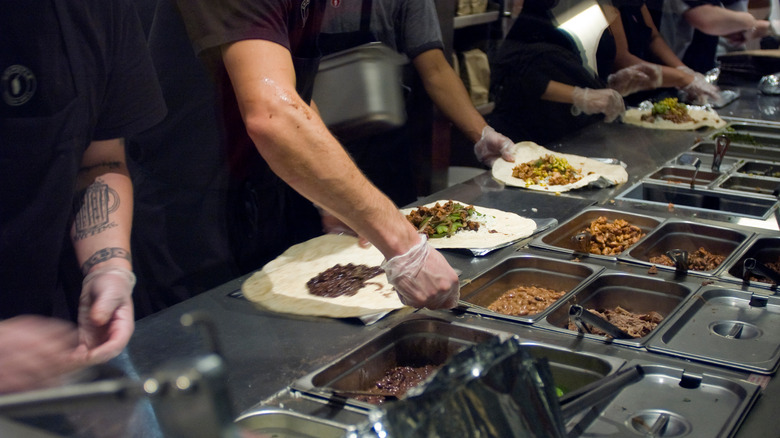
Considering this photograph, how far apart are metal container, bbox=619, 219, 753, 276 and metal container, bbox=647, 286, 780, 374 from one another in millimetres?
358

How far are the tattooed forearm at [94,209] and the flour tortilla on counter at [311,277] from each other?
1.20 ft

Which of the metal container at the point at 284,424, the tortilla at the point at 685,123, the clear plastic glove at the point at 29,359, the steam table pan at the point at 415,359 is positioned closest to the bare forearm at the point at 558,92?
the tortilla at the point at 685,123

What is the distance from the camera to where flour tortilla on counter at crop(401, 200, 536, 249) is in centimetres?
198

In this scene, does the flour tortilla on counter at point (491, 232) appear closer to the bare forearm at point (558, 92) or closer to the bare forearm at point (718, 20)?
the bare forearm at point (558, 92)

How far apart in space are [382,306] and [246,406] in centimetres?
48

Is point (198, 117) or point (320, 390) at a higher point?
point (198, 117)

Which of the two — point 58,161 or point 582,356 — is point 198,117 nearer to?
point 58,161

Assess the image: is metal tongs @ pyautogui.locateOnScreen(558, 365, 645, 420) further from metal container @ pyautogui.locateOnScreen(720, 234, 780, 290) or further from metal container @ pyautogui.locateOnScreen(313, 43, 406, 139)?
metal container @ pyautogui.locateOnScreen(313, 43, 406, 139)

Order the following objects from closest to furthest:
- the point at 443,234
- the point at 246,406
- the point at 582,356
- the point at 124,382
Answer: the point at 124,382 < the point at 246,406 < the point at 582,356 < the point at 443,234

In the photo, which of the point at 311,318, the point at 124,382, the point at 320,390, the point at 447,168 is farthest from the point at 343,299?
the point at 447,168

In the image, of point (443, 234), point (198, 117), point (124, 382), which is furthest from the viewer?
point (443, 234)

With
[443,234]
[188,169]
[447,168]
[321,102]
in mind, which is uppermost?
[321,102]

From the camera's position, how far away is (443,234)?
2082mm

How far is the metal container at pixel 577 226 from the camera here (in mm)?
2027
